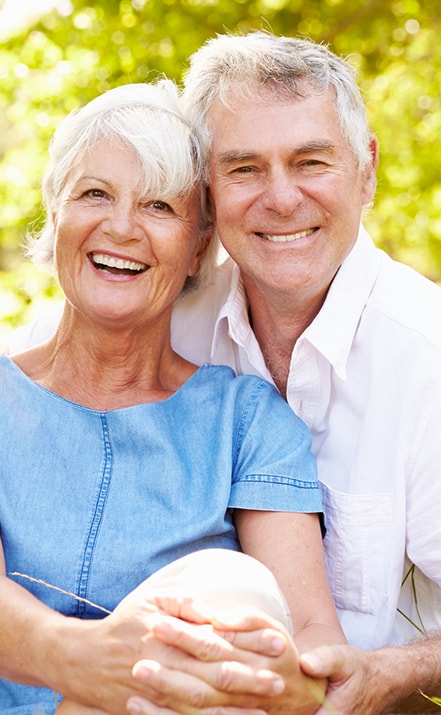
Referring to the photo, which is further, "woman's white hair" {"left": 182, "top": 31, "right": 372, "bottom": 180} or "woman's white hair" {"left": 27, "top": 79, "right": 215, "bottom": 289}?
"woman's white hair" {"left": 182, "top": 31, "right": 372, "bottom": 180}

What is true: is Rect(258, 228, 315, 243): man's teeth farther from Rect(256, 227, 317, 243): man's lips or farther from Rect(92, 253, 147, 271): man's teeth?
Rect(92, 253, 147, 271): man's teeth

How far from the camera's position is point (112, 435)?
2.49 metres

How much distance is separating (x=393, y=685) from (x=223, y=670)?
648 mm

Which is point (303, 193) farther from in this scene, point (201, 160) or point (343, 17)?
point (343, 17)

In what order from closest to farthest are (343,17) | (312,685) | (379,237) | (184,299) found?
(312,685) < (184,299) < (343,17) < (379,237)

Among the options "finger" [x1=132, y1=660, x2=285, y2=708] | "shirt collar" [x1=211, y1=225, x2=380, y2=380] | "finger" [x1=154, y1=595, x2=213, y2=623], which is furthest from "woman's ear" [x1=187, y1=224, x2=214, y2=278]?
"finger" [x1=132, y1=660, x2=285, y2=708]

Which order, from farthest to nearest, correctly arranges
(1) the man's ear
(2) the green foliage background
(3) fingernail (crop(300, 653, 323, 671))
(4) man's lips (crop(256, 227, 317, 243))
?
(2) the green foliage background
(1) the man's ear
(4) man's lips (crop(256, 227, 317, 243))
(3) fingernail (crop(300, 653, 323, 671))

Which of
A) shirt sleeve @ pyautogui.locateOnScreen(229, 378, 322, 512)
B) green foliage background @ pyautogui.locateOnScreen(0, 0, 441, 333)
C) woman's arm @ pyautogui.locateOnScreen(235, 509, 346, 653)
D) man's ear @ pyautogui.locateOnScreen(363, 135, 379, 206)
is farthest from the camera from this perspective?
green foliage background @ pyautogui.locateOnScreen(0, 0, 441, 333)

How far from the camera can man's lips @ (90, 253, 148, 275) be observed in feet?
8.35

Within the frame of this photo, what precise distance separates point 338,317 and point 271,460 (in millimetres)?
465

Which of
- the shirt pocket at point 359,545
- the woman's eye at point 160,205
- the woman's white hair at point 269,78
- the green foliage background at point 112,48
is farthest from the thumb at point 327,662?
the green foliage background at point 112,48

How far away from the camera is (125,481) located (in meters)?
2.43

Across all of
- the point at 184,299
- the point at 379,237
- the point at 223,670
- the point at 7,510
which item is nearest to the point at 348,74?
the point at 184,299

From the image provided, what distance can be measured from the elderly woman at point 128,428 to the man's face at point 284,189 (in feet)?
0.35
